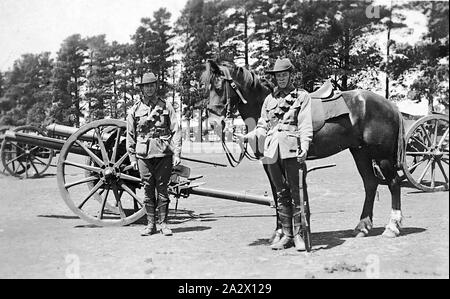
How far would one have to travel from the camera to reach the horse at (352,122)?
588cm

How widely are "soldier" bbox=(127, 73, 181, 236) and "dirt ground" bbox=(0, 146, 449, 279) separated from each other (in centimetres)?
47

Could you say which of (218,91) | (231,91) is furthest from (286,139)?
(218,91)

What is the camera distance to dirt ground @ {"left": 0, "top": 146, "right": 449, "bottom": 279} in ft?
14.5

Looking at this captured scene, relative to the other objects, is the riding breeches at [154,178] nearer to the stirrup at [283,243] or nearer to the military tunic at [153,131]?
the military tunic at [153,131]

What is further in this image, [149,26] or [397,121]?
[149,26]

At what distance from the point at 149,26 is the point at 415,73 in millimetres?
7024

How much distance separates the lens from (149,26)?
11.9 metres

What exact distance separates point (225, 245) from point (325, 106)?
2.18 meters

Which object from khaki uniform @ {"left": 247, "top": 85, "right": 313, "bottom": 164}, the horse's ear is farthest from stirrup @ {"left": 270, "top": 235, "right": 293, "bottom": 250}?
the horse's ear

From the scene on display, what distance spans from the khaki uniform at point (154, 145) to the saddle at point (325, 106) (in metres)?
1.88

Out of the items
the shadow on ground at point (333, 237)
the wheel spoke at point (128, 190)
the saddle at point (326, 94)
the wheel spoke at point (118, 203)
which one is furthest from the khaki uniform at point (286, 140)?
the wheel spoke at point (118, 203)

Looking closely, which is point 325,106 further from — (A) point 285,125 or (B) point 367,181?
(B) point 367,181

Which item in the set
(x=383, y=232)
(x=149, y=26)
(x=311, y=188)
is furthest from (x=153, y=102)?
(x=149, y=26)
